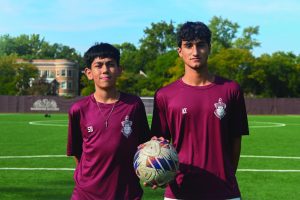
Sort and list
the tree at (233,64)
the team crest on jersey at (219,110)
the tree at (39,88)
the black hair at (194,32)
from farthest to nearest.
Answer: the tree at (39,88), the tree at (233,64), the black hair at (194,32), the team crest on jersey at (219,110)

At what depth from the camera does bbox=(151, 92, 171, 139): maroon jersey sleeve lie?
4.22 metres

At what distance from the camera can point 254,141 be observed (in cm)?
1794

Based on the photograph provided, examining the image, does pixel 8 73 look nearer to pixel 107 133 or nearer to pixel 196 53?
pixel 107 133

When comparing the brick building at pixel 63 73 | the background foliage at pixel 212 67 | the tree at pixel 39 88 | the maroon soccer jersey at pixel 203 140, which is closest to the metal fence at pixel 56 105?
the background foliage at pixel 212 67

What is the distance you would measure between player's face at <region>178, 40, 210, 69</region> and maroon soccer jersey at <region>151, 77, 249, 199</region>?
0.60 ft

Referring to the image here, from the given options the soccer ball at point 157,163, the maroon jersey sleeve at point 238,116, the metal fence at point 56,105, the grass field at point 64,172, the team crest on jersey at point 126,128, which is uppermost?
the maroon jersey sleeve at point 238,116

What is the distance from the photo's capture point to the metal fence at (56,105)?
50.1 meters

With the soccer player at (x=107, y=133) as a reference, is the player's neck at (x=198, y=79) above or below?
above

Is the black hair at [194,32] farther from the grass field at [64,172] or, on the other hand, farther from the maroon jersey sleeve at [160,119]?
the grass field at [64,172]

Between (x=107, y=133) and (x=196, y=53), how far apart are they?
102 cm

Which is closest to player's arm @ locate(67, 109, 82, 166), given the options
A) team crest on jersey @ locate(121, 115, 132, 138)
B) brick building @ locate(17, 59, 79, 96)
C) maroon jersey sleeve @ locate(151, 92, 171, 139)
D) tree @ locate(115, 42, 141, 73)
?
team crest on jersey @ locate(121, 115, 132, 138)

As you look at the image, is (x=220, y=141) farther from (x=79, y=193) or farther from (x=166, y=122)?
(x=79, y=193)

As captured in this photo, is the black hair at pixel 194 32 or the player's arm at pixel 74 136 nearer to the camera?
the black hair at pixel 194 32

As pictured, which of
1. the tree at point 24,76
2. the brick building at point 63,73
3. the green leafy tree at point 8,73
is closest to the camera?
Result: the green leafy tree at point 8,73
